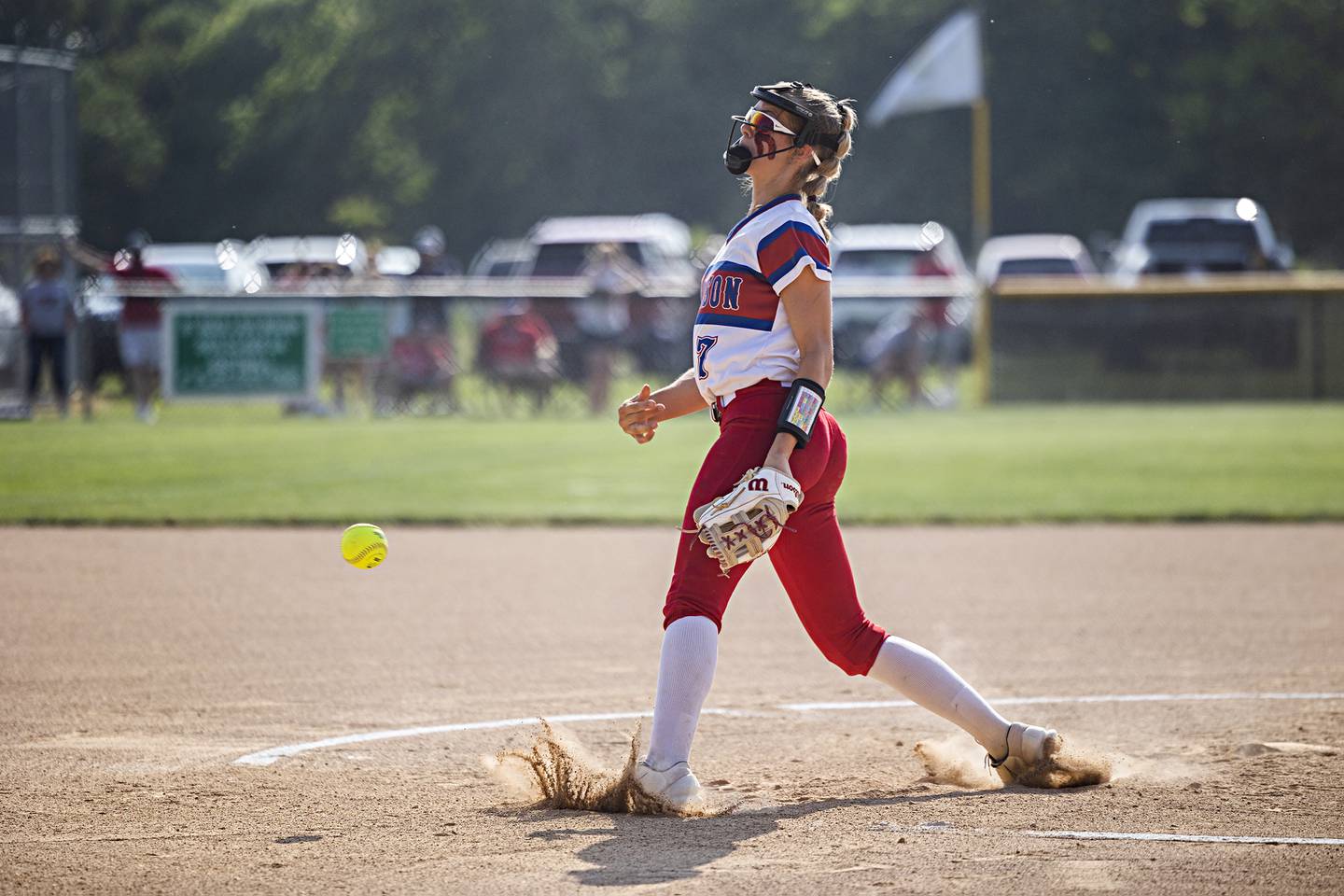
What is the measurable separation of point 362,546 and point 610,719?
116 cm

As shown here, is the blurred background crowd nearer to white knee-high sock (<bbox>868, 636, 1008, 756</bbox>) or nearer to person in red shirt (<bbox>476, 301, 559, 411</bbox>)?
person in red shirt (<bbox>476, 301, 559, 411</bbox>)

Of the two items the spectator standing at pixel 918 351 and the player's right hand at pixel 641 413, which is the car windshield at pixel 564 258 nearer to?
the spectator standing at pixel 918 351

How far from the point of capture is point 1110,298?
2211 centimetres

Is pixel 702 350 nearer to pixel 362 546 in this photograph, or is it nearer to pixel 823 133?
pixel 823 133

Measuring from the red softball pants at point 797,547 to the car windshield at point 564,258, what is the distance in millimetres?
23317

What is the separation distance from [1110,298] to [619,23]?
35544mm

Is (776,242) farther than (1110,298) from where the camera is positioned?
No

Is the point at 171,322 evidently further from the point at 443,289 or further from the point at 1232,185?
the point at 1232,185

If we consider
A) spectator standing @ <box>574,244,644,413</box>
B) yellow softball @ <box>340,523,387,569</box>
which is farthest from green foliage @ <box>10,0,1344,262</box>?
yellow softball @ <box>340,523,387,569</box>

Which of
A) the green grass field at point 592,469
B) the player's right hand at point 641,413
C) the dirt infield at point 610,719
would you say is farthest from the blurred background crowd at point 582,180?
the player's right hand at point 641,413

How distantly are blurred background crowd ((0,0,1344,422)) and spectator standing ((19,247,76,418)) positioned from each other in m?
0.05

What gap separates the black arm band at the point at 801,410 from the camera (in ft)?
14.8

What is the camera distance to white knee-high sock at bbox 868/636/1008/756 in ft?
16.0

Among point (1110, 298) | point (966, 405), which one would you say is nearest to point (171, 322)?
point (966, 405)
